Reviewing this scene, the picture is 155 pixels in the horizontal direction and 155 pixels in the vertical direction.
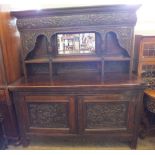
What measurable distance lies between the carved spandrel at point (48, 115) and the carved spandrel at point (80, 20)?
0.90m

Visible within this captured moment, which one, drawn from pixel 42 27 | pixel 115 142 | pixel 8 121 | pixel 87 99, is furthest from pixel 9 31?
pixel 115 142

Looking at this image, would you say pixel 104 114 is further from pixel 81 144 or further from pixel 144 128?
pixel 144 128

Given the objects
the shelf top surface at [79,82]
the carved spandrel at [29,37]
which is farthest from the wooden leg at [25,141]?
the carved spandrel at [29,37]

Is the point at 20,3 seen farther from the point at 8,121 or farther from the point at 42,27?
the point at 8,121

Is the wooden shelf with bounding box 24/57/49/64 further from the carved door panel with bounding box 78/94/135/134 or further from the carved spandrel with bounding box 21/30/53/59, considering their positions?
the carved door panel with bounding box 78/94/135/134

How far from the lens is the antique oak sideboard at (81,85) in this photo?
62.6 inches

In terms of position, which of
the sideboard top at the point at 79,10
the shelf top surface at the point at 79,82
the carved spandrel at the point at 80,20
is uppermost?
the sideboard top at the point at 79,10

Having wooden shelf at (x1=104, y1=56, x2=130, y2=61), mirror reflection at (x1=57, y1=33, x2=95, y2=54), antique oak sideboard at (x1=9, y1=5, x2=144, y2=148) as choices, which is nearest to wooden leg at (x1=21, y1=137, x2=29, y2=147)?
antique oak sideboard at (x1=9, y1=5, x2=144, y2=148)

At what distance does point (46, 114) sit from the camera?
173 cm

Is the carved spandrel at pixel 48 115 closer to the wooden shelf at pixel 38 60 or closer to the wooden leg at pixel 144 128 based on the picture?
the wooden shelf at pixel 38 60

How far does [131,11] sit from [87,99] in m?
1.04

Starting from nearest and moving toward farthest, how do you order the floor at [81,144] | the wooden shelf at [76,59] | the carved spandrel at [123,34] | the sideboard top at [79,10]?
the sideboard top at [79,10]
the carved spandrel at [123,34]
the wooden shelf at [76,59]
the floor at [81,144]

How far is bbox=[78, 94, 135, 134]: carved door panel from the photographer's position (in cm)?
163

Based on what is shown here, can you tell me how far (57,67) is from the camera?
2.04m
